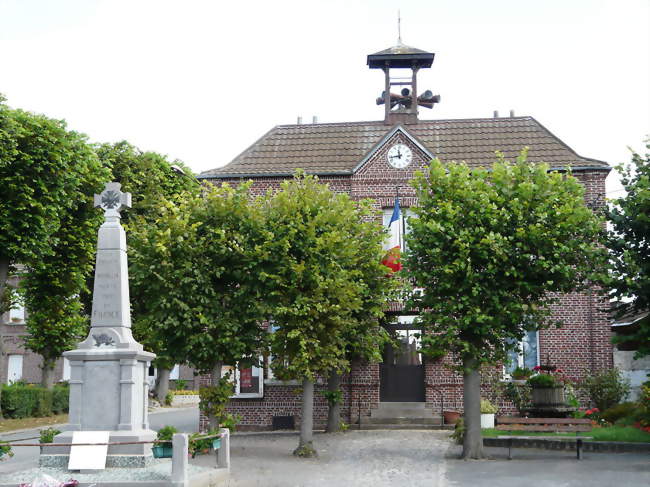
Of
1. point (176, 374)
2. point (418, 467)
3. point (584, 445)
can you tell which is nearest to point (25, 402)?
point (176, 374)

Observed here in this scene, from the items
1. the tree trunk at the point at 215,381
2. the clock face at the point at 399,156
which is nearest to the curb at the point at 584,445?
the tree trunk at the point at 215,381

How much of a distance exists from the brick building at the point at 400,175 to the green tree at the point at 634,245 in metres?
4.51

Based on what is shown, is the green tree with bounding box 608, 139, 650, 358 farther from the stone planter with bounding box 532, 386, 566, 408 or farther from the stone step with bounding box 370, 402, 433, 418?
the stone step with bounding box 370, 402, 433, 418

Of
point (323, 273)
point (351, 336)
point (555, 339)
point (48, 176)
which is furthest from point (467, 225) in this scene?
point (48, 176)

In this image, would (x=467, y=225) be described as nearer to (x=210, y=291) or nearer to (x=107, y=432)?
(x=210, y=291)

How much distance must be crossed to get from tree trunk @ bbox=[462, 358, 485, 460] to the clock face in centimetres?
1048

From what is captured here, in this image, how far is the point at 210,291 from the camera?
741 inches

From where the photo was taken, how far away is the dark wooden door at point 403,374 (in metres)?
25.4

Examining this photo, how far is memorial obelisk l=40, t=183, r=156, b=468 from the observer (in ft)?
46.8

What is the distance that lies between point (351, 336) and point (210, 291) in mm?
4539

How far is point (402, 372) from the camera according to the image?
83.8ft

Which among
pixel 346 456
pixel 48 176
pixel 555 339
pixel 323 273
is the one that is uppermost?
pixel 48 176

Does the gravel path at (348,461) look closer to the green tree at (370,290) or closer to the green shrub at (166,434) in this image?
the green shrub at (166,434)

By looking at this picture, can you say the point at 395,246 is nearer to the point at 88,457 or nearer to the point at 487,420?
the point at 487,420
